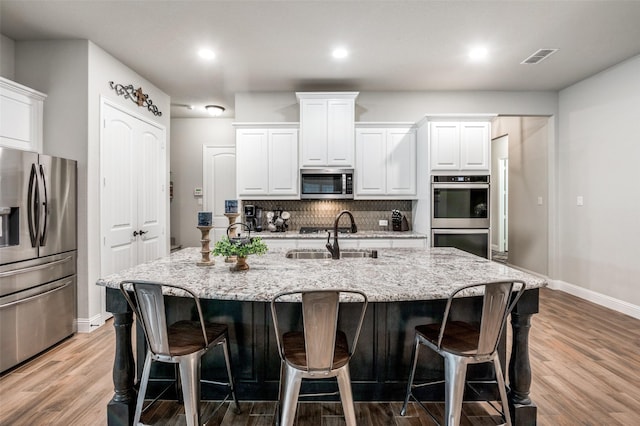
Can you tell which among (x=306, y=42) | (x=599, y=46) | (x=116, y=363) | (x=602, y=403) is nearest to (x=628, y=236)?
(x=599, y=46)

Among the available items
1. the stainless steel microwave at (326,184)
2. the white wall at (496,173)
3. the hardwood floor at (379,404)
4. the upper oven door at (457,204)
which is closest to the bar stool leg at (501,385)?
the hardwood floor at (379,404)

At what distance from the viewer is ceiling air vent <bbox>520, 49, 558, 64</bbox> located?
11.9ft

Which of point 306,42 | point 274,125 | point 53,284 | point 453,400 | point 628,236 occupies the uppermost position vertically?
point 306,42

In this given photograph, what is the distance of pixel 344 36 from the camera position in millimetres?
3309

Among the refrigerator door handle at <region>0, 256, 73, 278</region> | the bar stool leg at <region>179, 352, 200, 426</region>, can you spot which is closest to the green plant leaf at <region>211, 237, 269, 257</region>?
the bar stool leg at <region>179, 352, 200, 426</region>

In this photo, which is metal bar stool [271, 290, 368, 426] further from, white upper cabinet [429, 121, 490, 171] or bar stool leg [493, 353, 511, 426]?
white upper cabinet [429, 121, 490, 171]

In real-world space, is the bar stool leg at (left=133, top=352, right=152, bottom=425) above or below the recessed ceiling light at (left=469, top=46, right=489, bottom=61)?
below

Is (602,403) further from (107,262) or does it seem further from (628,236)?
(107,262)

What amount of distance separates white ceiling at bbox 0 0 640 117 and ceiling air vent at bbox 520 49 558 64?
0.28ft

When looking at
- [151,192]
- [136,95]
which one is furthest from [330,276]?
[136,95]

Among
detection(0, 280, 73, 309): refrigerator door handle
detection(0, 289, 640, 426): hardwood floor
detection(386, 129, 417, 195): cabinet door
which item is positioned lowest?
detection(0, 289, 640, 426): hardwood floor

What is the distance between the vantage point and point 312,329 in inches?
57.2

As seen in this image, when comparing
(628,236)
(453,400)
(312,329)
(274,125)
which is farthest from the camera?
(274,125)

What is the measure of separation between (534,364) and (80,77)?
16.0 ft
